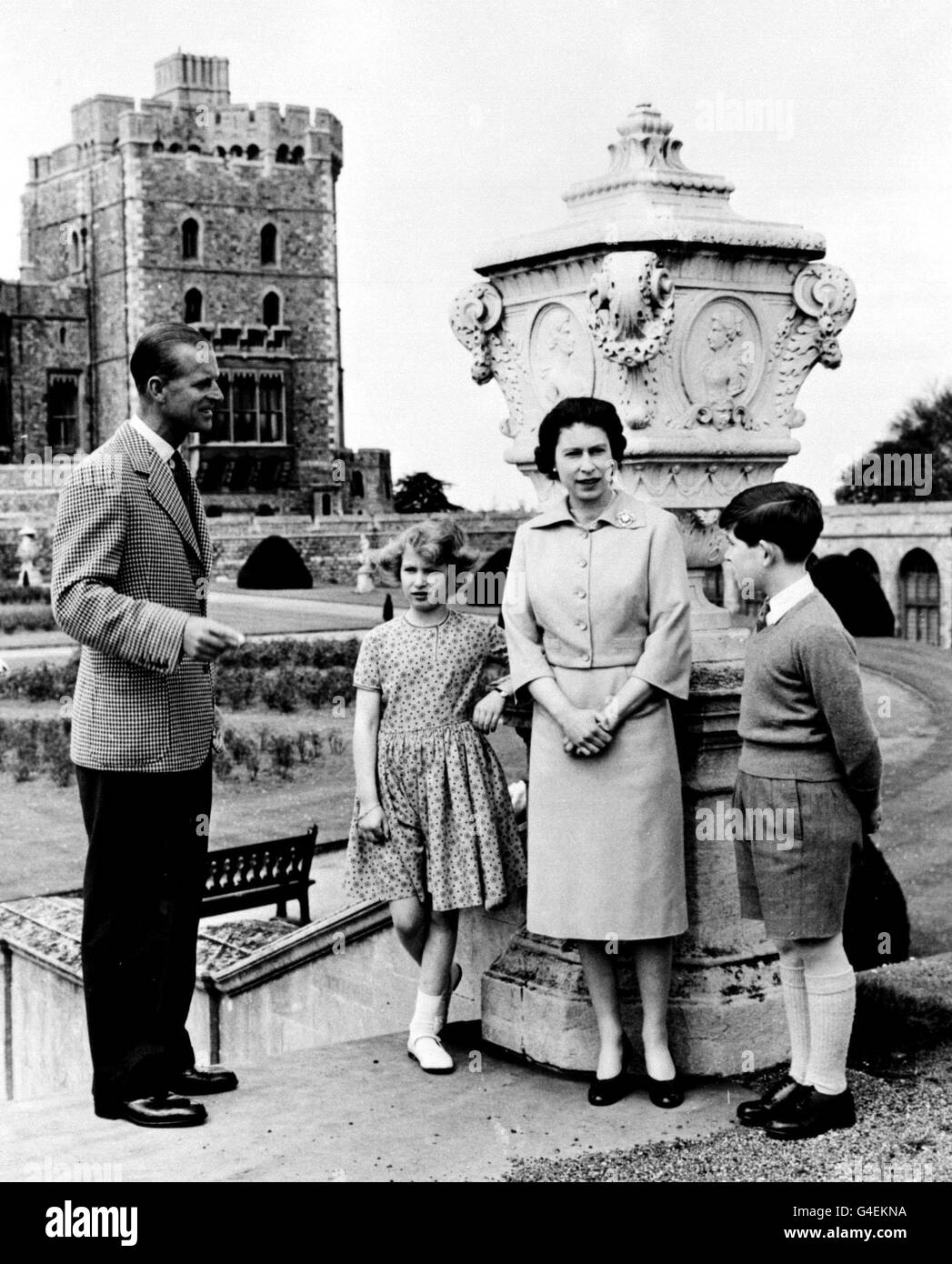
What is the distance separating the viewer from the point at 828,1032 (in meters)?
4.29

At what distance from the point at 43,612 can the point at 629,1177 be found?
2110 cm

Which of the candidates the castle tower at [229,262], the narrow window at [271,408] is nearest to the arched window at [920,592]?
the castle tower at [229,262]

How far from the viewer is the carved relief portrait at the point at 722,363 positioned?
5.05 metres

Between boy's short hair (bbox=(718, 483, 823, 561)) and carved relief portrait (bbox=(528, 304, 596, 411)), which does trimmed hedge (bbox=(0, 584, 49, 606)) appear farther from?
boy's short hair (bbox=(718, 483, 823, 561))

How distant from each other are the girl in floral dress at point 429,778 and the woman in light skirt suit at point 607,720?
0.33 m

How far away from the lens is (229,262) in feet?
177

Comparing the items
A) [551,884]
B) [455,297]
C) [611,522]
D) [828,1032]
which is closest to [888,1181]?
[828,1032]

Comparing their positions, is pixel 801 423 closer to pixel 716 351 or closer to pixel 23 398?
pixel 716 351

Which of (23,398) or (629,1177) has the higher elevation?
(23,398)

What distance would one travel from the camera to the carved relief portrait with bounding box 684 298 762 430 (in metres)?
5.05

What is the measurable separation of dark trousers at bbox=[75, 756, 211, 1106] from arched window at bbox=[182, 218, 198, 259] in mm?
51117

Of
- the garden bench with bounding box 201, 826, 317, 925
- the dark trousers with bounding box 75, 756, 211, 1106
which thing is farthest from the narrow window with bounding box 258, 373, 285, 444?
the dark trousers with bounding box 75, 756, 211, 1106

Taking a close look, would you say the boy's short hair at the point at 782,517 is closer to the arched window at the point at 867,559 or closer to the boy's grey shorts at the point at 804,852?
the boy's grey shorts at the point at 804,852

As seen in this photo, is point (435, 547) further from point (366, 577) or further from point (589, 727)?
point (366, 577)
